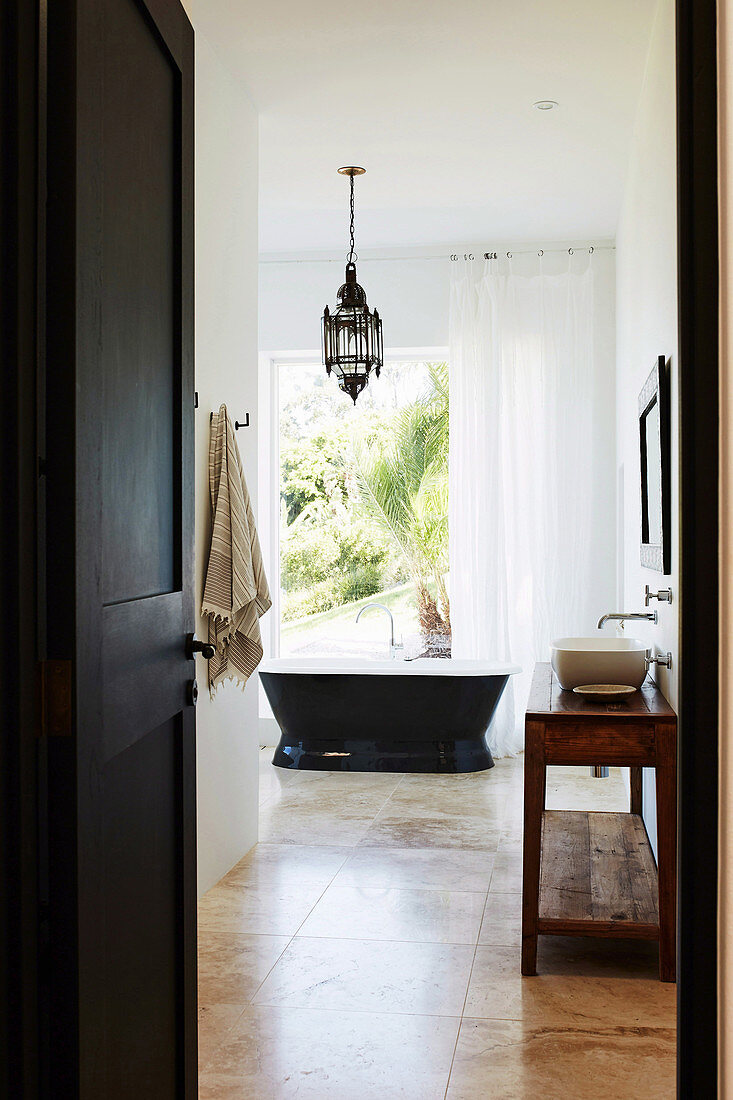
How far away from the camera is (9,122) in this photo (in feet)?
4.26

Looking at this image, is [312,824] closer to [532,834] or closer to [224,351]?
[532,834]

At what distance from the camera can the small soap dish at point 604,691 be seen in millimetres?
3057

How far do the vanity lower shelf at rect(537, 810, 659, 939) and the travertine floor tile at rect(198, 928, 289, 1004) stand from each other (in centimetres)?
82

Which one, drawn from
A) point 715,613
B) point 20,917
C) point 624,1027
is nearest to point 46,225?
point 20,917

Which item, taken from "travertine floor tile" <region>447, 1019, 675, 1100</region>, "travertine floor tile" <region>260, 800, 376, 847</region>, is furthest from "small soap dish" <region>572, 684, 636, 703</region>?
"travertine floor tile" <region>260, 800, 376, 847</region>

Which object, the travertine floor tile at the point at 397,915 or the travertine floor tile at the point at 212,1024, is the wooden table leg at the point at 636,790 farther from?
the travertine floor tile at the point at 212,1024

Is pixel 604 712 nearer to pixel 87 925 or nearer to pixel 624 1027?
pixel 624 1027

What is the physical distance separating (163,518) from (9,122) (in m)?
0.76

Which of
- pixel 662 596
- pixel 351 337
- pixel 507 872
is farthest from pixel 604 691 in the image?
pixel 351 337

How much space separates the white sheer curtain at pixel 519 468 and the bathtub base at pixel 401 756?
0.40 metres

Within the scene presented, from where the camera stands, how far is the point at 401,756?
18.0 ft

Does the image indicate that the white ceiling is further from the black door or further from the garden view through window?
the black door

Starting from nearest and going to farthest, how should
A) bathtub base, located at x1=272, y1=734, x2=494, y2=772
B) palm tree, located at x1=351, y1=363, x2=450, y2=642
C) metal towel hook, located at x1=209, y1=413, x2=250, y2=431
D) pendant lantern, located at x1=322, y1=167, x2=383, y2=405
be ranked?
metal towel hook, located at x1=209, y1=413, x2=250, y2=431 < pendant lantern, located at x1=322, y1=167, x2=383, y2=405 < bathtub base, located at x1=272, y1=734, x2=494, y2=772 < palm tree, located at x1=351, y1=363, x2=450, y2=642

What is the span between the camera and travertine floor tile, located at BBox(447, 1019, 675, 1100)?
224 cm
